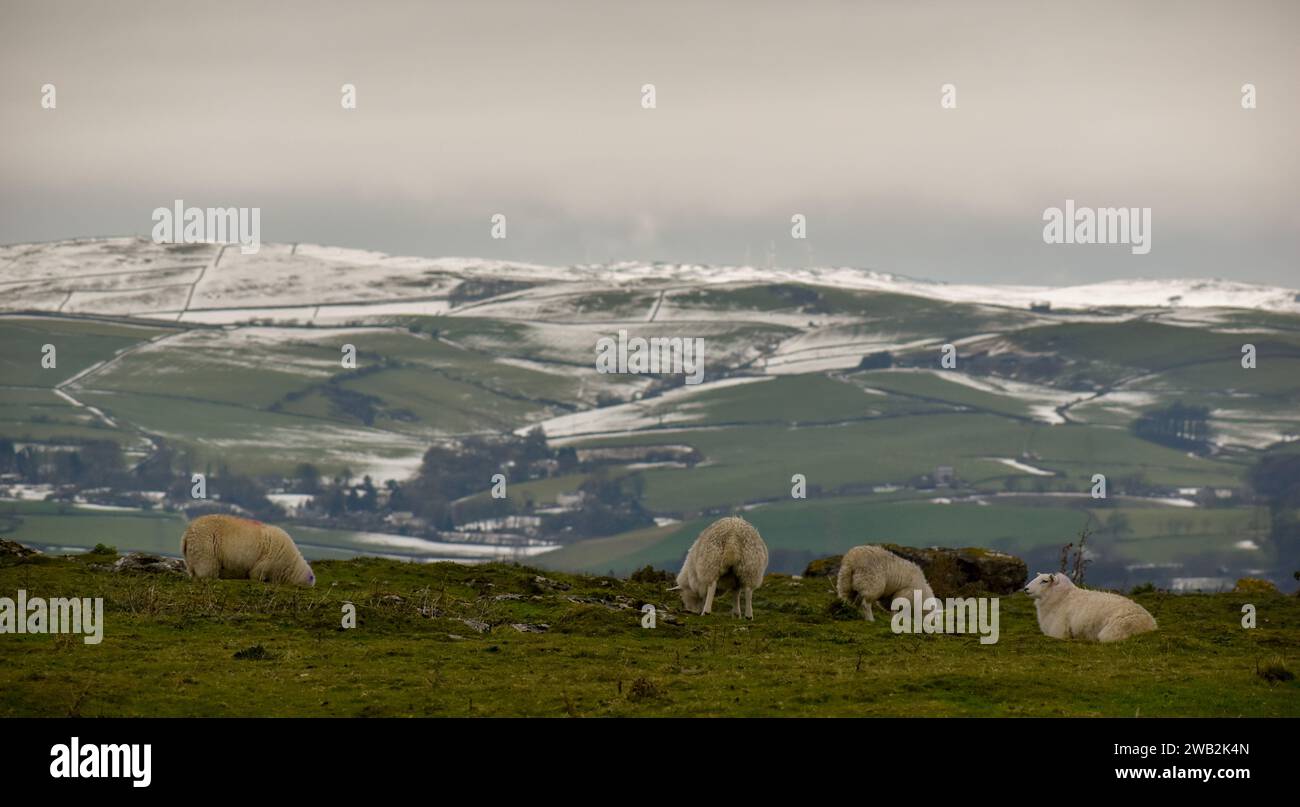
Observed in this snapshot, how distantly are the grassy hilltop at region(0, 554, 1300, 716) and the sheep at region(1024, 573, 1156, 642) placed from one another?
1.76 ft

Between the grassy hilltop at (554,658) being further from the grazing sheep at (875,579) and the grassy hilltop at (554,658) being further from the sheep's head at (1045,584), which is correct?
the sheep's head at (1045,584)

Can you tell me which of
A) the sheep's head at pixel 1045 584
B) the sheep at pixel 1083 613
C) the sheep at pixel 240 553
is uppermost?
the sheep at pixel 240 553

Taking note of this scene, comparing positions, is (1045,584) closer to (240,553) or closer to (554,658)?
(554,658)

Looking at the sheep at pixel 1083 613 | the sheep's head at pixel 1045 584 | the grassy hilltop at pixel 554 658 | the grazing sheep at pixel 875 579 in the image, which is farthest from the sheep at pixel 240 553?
the sheep at pixel 1083 613

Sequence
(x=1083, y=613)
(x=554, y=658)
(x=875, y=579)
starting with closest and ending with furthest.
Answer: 1. (x=554, y=658)
2. (x=1083, y=613)
3. (x=875, y=579)

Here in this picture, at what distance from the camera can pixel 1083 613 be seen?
31.3 meters

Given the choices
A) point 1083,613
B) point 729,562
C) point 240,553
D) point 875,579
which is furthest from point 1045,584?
point 240,553

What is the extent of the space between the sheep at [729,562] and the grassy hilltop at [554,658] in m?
0.70

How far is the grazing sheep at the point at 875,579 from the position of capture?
33875 mm

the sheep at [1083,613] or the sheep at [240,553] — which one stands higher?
the sheep at [240,553]

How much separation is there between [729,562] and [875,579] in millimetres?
3574
